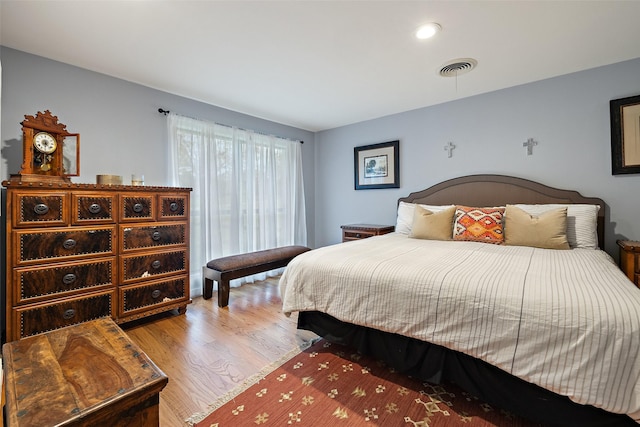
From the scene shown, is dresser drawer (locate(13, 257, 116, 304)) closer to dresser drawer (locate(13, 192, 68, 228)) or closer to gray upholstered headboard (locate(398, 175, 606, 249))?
dresser drawer (locate(13, 192, 68, 228))

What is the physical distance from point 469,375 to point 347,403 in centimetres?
67

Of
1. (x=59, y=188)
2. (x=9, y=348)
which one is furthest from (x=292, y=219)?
(x=9, y=348)

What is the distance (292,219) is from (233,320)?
2.12 metres

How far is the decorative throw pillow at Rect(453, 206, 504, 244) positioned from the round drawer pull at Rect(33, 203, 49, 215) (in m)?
3.45

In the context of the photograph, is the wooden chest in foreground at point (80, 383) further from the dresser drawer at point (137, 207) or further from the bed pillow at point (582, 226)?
the bed pillow at point (582, 226)

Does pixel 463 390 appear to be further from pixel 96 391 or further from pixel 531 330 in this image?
pixel 96 391

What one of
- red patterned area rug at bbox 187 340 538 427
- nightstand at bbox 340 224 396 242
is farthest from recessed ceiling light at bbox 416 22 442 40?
red patterned area rug at bbox 187 340 538 427

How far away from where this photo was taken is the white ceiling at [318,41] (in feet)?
5.89

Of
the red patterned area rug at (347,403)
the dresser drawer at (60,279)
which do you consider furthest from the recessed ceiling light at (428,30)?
the dresser drawer at (60,279)

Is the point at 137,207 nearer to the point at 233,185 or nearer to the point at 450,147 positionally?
the point at 233,185

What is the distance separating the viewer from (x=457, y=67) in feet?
8.48

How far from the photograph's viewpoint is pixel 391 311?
1.61 m

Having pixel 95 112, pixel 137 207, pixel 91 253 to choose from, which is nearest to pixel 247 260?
pixel 137 207

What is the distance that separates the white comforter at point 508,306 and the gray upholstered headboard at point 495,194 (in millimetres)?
917
